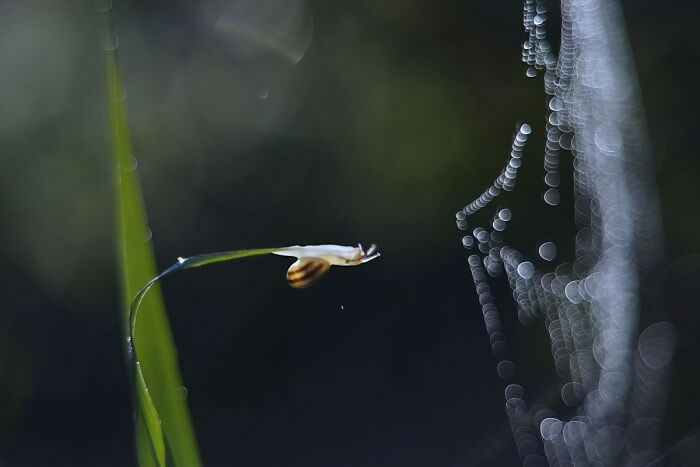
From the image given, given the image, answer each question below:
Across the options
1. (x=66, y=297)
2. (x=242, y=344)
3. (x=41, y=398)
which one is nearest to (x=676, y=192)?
(x=242, y=344)

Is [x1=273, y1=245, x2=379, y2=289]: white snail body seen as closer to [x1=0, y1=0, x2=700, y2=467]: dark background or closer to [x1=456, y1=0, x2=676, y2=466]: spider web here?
[x1=456, y1=0, x2=676, y2=466]: spider web

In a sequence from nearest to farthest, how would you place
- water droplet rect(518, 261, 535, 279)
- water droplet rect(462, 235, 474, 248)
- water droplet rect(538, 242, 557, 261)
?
water droplet rect(518, 261, 535, 279), water droplet rect(538, 242, 557, 261), water droplet rect(462, 235, 474, 248)

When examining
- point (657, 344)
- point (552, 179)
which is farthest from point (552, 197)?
point (657, 344)

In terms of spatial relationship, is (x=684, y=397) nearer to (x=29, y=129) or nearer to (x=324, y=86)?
(x=324, y=86)

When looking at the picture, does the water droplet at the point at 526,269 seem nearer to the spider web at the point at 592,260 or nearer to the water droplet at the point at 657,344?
the spider web at the point at 592,260

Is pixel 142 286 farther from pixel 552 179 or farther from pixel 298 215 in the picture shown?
pixel 298 215

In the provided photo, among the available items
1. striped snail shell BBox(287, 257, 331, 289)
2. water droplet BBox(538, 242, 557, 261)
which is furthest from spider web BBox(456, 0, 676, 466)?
striped snail shell BBox(287, 257, 331, 289)

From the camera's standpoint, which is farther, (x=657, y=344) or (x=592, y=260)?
(x=657, y=344)

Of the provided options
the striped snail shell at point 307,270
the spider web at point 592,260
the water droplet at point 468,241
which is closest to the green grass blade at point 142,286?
the striped snail shell at point 307,270
